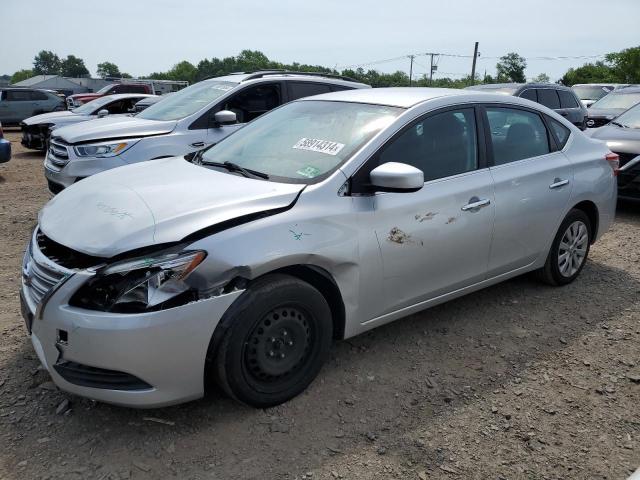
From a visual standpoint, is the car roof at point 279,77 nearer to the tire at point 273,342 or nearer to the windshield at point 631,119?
the windshield at point 631,119

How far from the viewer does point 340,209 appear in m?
2.99

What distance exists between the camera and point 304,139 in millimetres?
3520

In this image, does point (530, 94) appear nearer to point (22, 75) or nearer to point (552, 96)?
point (552, 96)

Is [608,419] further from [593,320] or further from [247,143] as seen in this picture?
[247,143]

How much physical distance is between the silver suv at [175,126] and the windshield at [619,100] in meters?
7.43

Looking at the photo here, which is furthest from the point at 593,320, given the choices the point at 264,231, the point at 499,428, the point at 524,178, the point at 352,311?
the point at 264,231

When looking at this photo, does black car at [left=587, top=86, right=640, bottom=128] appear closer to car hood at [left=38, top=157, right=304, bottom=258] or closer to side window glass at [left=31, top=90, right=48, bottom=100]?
car hood at [left=38, top=157, right=304, bottom=258]

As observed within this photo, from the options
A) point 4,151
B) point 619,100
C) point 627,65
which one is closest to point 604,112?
point 619,100

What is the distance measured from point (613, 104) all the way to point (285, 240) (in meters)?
11.5

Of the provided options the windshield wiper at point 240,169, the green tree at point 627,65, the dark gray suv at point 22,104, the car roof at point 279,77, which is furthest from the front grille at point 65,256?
the green tree at point 627,65

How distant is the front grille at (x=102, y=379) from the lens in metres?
2.49

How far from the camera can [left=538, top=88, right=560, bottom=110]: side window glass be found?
10.9 m

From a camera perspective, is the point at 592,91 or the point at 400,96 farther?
the point at 592,91

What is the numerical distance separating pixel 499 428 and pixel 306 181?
5.51 feet
